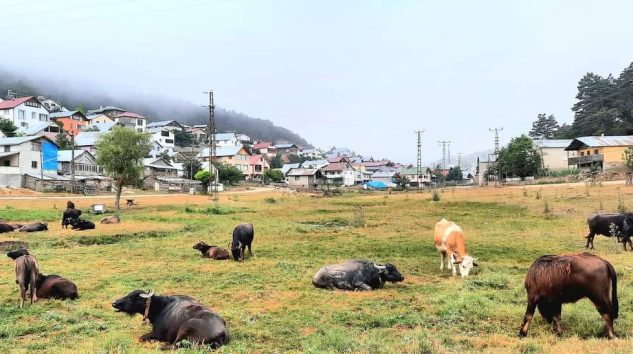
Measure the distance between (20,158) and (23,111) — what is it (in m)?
49.4

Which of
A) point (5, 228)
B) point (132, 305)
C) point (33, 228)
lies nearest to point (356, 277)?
point (132, 305)

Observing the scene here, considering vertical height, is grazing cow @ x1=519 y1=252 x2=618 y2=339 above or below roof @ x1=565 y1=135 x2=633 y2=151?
below

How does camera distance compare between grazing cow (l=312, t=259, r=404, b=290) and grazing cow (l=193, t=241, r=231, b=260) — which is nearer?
grazing cow (l=312, t=259, r=404, b=290)

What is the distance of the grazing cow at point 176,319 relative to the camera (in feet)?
26.5

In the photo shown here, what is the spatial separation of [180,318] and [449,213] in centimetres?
2637

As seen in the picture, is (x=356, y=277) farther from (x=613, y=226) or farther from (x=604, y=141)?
(x=604, y=141)

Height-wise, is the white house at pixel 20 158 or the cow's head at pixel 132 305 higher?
the white house at pixel 20 158

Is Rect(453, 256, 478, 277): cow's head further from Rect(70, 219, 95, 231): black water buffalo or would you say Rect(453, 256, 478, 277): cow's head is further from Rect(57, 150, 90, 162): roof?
Rect(57, 150, 90, 162): roof

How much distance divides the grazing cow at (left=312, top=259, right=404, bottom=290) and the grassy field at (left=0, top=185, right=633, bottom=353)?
0.37 meters

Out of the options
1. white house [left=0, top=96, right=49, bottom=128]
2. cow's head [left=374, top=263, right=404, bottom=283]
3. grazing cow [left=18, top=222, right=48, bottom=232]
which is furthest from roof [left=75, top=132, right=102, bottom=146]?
cow's head [left=374, top=263, right=404, bottom=283]

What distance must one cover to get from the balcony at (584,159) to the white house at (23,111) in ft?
366

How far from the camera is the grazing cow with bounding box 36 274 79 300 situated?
11.4 metres

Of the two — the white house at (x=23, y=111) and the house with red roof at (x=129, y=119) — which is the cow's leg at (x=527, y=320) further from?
the house with red roof at (x=129, y=119)

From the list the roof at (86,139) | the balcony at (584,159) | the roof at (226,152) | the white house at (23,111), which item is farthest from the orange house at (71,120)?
the balcony at (584,159)
